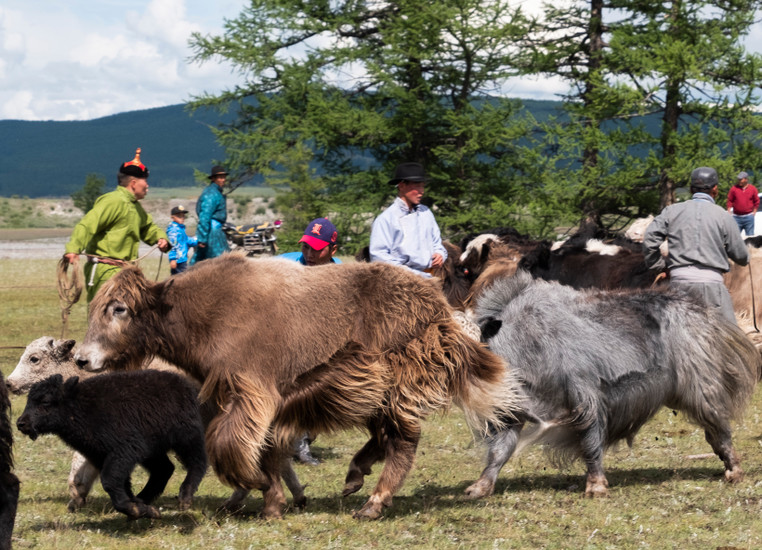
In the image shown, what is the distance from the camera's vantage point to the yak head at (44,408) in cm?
557

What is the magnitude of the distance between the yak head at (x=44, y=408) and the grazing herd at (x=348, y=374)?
12 mm

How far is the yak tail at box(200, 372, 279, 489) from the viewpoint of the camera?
18.0ft

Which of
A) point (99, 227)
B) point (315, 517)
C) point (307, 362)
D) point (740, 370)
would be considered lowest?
point (315, 517)

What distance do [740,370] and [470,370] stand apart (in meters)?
2.21

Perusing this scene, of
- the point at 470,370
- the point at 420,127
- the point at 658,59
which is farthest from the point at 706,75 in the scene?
the point at 470,370

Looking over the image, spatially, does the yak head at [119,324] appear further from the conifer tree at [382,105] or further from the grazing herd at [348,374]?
the conifer tree at [382,105]

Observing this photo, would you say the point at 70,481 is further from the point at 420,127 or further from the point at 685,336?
the point at 420,127

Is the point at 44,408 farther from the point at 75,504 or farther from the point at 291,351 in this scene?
the point at 291,351

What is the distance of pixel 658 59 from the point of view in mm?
21656

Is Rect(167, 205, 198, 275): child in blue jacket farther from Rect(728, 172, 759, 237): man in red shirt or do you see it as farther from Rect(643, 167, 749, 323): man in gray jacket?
Rect(728, 172, 759, 237): man in red shirt

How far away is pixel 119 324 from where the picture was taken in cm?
579

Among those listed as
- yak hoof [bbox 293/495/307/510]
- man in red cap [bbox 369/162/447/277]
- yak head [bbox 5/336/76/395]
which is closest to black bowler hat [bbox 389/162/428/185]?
man in red cap [bbox 369/162/447/277]

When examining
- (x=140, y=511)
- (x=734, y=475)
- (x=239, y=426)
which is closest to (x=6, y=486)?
(x=140, y=511)

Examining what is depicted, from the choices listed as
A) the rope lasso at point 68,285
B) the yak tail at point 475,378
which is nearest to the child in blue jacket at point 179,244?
the rope lasso at point 68,285
